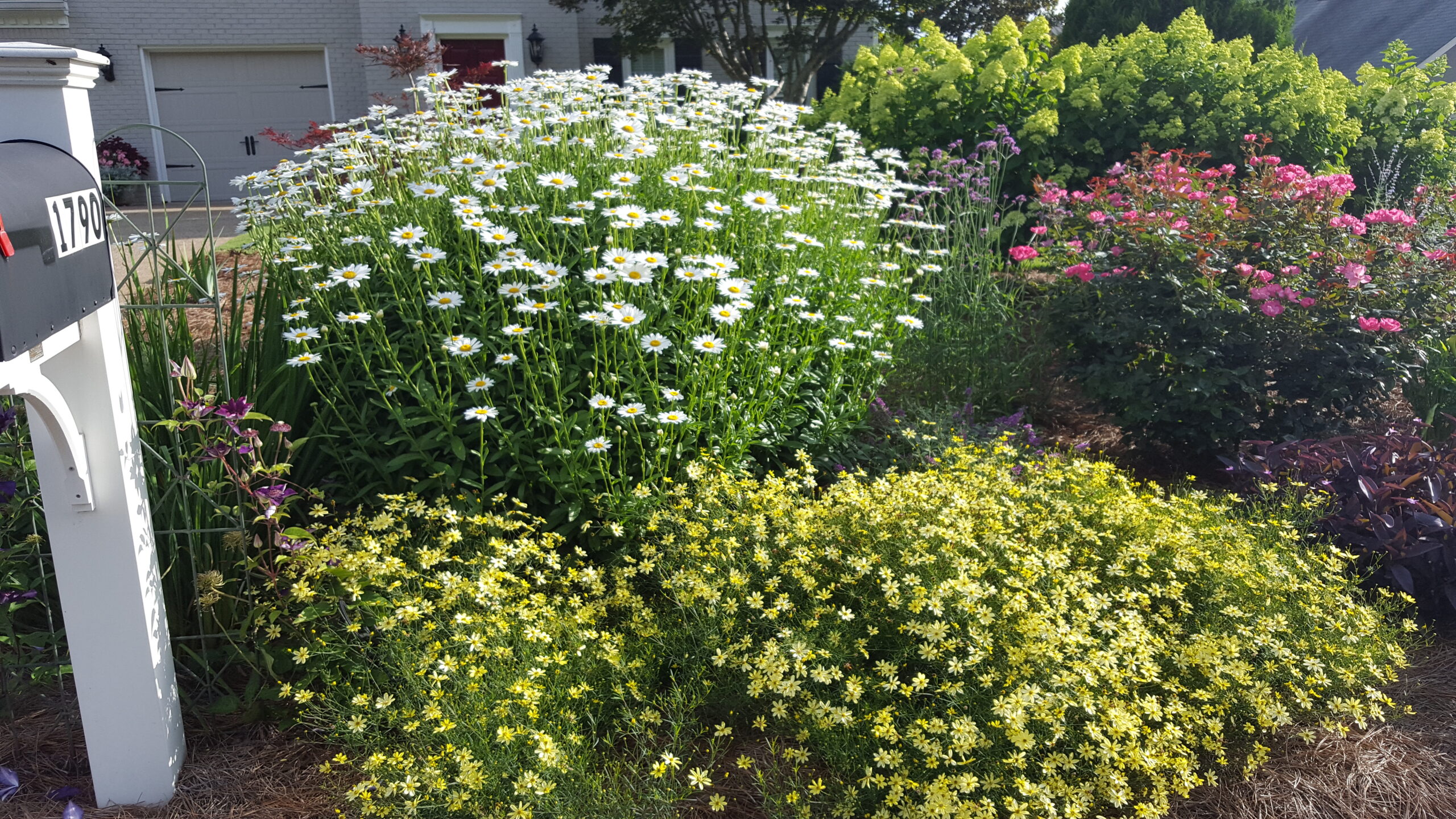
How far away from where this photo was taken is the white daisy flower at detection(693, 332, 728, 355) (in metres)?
2.98

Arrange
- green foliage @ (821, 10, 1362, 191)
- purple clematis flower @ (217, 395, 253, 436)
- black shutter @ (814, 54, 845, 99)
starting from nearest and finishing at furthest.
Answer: purple clematis flower @ (217, 395, 253, 436), green foliage @ (821, 10, 1362, 191), black shutter @ (814, 54, 845, 99)

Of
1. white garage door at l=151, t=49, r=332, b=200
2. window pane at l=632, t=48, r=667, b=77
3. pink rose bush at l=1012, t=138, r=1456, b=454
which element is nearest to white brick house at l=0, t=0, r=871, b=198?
white garage door at l=151, t=49, r=332, b=200

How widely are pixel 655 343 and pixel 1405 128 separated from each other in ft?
26.2

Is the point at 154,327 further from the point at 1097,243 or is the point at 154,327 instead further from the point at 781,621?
the point at 1097,243

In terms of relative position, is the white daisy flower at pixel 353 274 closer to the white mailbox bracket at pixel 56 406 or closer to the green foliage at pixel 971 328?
the white mailbox bracket at pixel 56 406

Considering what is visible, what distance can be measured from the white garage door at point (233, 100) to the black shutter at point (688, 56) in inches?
236

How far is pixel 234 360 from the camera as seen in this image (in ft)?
10.5

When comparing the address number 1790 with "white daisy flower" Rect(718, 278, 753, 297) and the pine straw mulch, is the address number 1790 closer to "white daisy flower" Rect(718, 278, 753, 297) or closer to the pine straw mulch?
"white daisy flower" Rect(718, 278, 753, 297)

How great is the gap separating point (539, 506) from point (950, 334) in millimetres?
2385

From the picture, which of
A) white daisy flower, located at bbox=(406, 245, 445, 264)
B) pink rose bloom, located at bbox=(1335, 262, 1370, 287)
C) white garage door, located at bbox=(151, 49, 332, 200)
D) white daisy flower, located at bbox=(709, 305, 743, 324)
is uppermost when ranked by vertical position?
white garage door, located at bbox=(151, 49, 332, 200)

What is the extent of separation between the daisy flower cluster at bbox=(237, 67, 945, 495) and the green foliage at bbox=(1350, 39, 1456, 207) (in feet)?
19.0

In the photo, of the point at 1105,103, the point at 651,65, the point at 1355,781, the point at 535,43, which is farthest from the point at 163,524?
the point at 651,65

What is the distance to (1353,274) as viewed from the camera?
3680 mm

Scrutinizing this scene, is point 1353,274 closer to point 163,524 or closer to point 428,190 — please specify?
point 428,190
